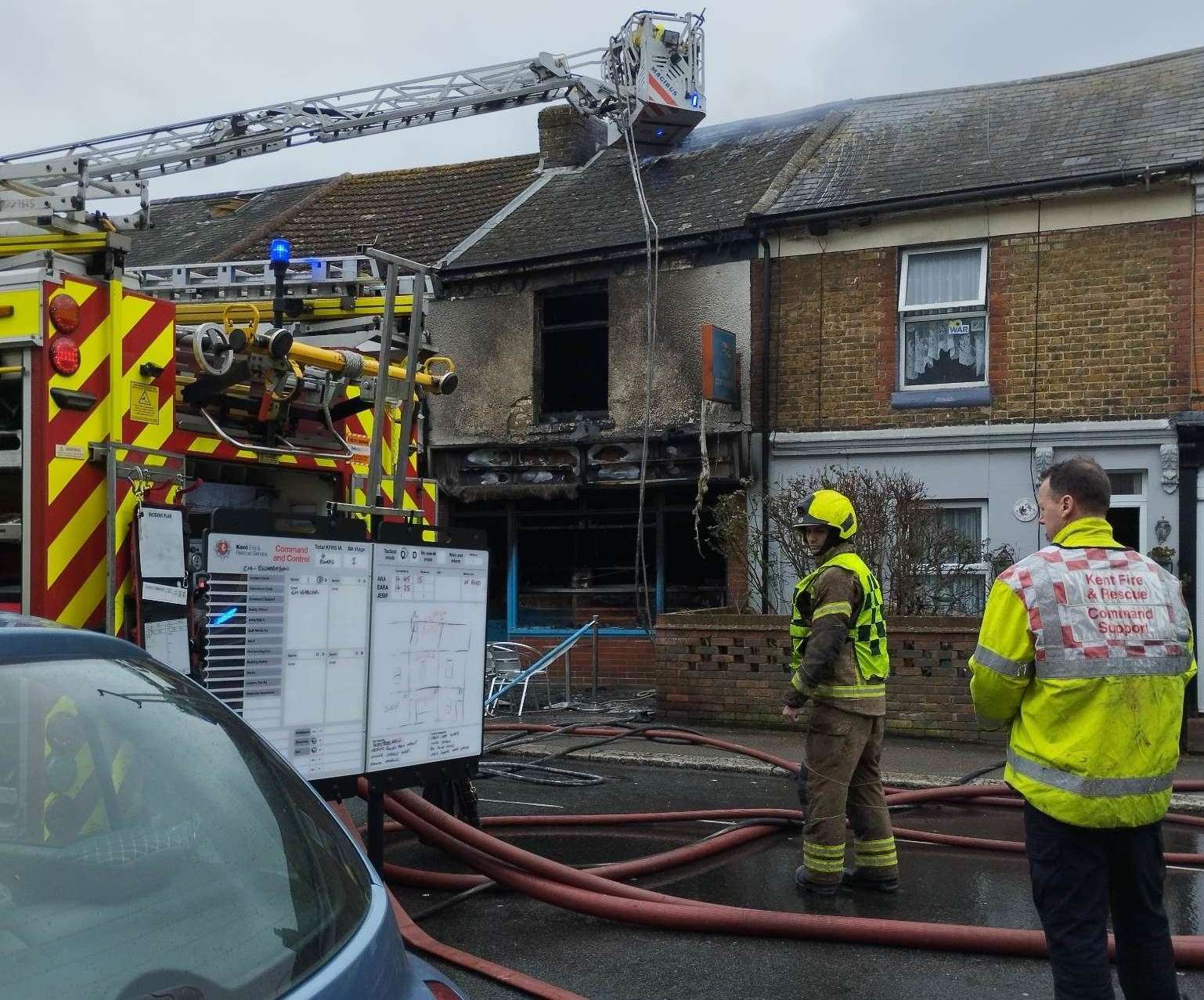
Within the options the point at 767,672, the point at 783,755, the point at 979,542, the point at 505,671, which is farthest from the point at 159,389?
the point at 979,542

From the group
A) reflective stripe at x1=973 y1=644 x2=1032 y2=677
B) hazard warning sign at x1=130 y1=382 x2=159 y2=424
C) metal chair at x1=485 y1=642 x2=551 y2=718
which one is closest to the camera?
reflective stripe at x1=973 y1=644 x2=1032 y2=677

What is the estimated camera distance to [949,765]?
31.8 ft

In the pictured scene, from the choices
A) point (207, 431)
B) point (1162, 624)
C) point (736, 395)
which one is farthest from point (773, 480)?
Result: point (1162, 624)

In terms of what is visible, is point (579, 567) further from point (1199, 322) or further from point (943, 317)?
point (1199, 322)

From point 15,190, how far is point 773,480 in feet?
31.7

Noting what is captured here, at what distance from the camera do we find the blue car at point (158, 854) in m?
2.01

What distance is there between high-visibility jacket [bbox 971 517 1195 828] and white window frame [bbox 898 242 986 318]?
10109 mm

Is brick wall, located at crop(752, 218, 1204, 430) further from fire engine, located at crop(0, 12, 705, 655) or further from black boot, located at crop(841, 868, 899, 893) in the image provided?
black boot, located at crop(841, 868, 899, 893)

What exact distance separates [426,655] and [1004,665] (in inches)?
95.8

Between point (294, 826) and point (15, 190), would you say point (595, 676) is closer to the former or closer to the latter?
point (15, 190)

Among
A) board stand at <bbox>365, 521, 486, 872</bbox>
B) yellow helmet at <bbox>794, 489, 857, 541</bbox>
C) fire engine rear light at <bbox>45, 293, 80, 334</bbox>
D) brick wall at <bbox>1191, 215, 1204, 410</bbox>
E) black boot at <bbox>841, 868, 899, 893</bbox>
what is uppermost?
brick wall at <bbox>1191, 215, 1204, 410</bbox>

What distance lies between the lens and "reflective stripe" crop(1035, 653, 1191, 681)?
3670mm

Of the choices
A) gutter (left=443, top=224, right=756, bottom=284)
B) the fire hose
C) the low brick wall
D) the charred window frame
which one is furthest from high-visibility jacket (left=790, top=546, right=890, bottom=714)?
gutter (left=443, top=224, right=756, bottom=284)

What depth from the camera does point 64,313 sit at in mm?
4914
